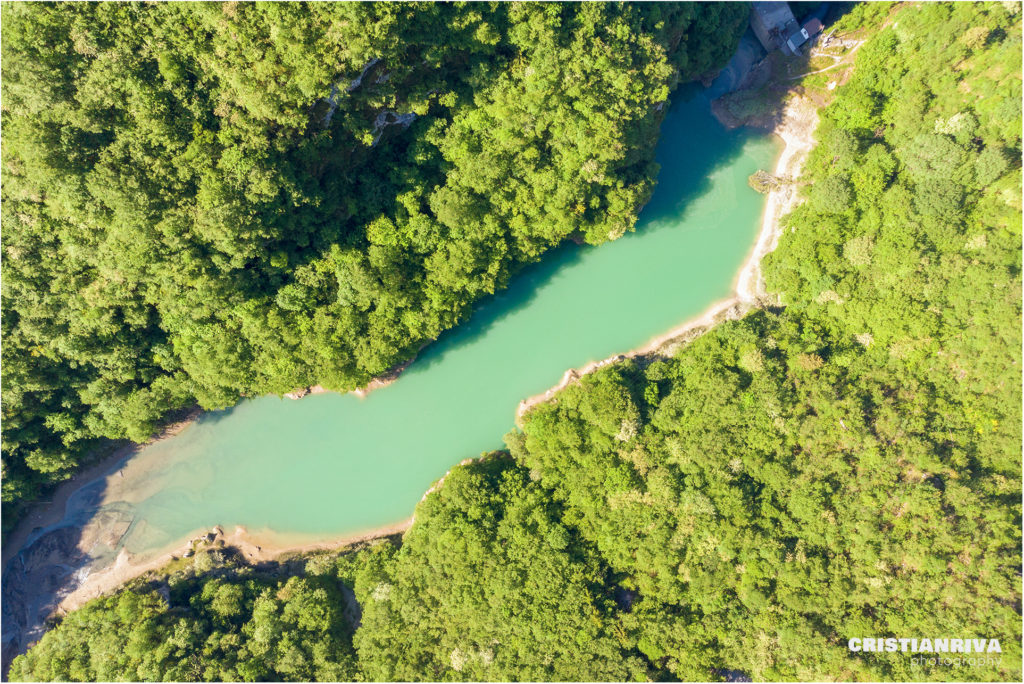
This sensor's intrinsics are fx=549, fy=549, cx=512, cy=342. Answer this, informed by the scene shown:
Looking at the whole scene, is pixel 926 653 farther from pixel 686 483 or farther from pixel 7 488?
pixel 7 488

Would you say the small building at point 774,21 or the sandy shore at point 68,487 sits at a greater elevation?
the small building at point 774,21

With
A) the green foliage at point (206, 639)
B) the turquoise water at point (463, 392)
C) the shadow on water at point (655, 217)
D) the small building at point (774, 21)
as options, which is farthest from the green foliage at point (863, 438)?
the green foliage at point (206, 639)

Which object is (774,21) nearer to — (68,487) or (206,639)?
(206,639)

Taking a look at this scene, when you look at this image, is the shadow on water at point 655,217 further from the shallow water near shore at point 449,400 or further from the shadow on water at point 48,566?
the shadow on water at point 48,566

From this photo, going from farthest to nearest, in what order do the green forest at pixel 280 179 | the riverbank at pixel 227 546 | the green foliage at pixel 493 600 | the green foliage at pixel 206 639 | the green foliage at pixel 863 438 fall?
the riverbank at pixel 227 546, the green foliage at pixel 206 639, the green foliage at pixel 493 600, the green foliage at pixel 863 438, the green forest at pixel 280 179

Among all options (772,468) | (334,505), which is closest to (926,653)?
(772,468)

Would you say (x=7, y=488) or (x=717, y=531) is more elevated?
(x=7, y=488)

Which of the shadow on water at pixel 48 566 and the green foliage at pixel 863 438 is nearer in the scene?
the green foliage at pixel 863 438
